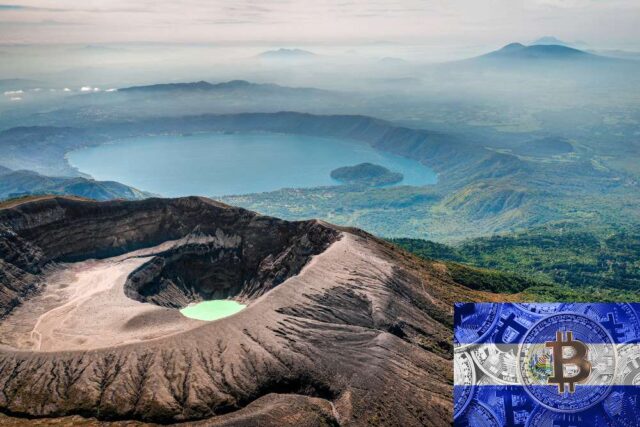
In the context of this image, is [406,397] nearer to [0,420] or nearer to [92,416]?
[92,416]

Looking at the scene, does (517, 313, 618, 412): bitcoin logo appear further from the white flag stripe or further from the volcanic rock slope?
the volcanic rock slope

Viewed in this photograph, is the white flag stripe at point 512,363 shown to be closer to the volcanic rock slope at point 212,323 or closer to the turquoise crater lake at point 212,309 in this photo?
the volcanic rock slope at point 212,323

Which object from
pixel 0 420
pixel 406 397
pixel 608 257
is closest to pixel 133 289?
pixel 0 420

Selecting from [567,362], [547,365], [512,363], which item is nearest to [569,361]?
[567,362]

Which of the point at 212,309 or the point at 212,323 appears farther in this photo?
the point at 212,309

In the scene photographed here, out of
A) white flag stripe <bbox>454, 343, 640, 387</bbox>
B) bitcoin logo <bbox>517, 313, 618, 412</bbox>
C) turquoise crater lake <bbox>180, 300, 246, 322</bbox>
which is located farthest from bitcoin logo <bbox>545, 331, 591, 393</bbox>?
turquoise crater lake <bbox>180, 300, 246, 322</bbox>

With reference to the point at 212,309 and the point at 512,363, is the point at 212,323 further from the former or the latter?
the point at 512,363

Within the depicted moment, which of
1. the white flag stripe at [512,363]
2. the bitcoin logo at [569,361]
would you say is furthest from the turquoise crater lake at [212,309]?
the bitcoin logo at [569,361]
